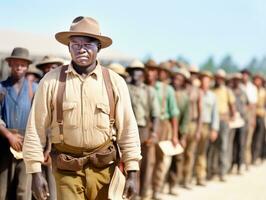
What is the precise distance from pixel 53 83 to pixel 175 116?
16.9ft

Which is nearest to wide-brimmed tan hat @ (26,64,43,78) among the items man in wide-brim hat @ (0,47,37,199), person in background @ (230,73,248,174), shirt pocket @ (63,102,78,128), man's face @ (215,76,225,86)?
man in wide-brim hat @ (0,47,37,199)

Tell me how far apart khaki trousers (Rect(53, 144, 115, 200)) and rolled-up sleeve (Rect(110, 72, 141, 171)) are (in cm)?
19

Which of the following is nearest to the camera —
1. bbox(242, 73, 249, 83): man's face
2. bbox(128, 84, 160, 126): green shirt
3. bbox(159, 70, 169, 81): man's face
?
bbox(128, 84, 160, 126): green shirt

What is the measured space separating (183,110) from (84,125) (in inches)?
219

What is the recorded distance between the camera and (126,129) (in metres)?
4.59

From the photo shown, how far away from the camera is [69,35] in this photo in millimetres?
4566

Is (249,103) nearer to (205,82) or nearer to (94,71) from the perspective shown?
(205,82)

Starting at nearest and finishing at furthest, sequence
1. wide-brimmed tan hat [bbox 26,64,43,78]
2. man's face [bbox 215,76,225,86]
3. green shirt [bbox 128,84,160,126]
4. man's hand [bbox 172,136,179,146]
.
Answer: wide-brimmed tan hat [bbox 26,64,43,78], green shirt [bbox 128,84,160,126], man's hand [bbox 172,136,179,146], man's face [bbox 215,76,225,86]

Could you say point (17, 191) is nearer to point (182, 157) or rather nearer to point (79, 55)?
point (79, 55)

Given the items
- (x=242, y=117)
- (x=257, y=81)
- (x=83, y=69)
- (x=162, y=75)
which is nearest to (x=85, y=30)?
(x=83, y=69)

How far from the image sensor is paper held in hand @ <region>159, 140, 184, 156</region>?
921cm

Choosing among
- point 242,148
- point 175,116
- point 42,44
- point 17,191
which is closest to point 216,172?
point 242,148

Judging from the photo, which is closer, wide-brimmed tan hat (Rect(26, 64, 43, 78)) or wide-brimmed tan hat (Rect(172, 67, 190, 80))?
wide-brimmed tan hat (Rect(26, 64, 43, 78))

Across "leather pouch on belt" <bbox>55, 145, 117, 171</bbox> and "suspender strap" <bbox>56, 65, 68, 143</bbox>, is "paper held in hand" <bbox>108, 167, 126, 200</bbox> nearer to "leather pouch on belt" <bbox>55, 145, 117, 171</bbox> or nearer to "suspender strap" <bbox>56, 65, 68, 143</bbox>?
"leather pouch on belt" <bbox>55, 145, 117, 171</bbox>
